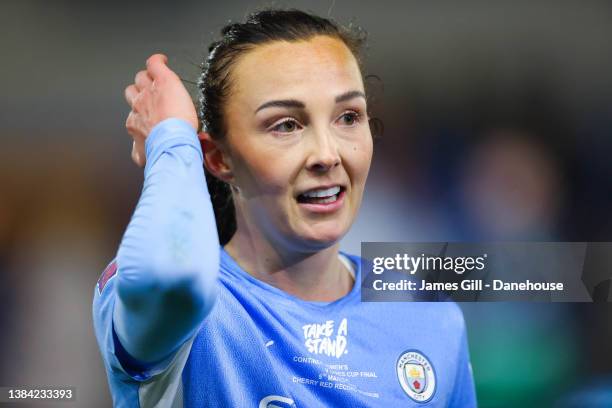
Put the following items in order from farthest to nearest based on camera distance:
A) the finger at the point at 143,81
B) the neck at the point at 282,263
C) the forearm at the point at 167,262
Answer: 1. the neck at the point at 282,263
2. the finger at the point at 143,81
3. the forearm at the point at 167,262

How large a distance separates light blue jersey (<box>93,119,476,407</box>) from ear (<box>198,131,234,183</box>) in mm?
160

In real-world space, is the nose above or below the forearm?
above

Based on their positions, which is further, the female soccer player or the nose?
the nose

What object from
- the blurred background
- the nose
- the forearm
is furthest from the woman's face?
the forearm

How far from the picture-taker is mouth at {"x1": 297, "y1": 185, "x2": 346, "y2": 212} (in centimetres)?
147

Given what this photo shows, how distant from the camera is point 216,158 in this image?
154 cm

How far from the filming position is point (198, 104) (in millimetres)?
1590

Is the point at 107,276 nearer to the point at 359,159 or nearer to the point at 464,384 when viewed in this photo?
the point at 359,159

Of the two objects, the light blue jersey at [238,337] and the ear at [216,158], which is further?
the ear at [216,158]

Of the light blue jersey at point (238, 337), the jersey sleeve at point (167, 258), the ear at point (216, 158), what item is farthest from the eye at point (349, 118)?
the jersey sleeve at point (167, 258)

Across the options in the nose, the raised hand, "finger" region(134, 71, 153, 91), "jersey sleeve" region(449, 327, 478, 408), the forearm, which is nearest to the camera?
the forearm

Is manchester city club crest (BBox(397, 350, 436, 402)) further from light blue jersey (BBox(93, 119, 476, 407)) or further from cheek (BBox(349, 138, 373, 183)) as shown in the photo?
cheek (BBox(349, 138, 373, 183))

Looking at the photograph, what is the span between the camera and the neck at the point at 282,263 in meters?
1.56

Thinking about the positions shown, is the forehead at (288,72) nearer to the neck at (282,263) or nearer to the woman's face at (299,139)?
the woman's face at (299,139)
